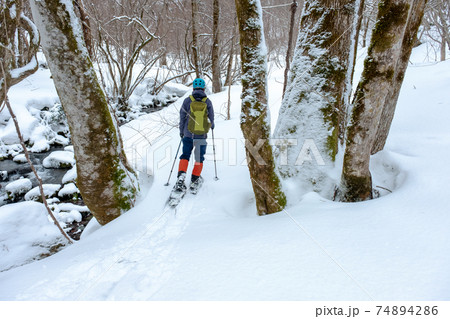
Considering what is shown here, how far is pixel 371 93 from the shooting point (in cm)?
243

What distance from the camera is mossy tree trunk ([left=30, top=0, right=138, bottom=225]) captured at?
276 cm

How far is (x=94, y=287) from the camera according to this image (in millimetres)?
1941

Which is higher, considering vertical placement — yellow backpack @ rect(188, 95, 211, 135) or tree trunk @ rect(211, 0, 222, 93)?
tree trunk @ rect(211, 0, 222, 93)

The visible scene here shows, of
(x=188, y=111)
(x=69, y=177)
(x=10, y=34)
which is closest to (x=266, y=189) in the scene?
(x=188, y=111)

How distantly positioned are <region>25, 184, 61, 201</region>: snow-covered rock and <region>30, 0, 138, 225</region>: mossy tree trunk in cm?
391

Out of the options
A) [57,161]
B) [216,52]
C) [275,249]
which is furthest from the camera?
[216,52]

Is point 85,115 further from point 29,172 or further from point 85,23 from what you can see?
point 29,172

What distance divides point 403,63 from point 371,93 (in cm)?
114

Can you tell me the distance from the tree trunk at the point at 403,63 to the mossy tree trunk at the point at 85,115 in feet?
12.3

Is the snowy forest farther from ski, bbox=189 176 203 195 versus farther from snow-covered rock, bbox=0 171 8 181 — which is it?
snow-covered rock, bbox=0 171 8 181

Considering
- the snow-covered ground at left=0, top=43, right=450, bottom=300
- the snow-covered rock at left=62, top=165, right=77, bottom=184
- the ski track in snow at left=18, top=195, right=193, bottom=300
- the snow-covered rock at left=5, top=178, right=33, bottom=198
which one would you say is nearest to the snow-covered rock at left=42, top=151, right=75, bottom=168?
the snow-covered rock at left=62, top=165, right=77, bottom=184

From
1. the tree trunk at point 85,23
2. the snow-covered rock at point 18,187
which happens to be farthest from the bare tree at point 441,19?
the snow-covered rock at point 18,187

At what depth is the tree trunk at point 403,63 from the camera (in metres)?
2.86

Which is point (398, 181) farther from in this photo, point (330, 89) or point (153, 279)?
point (153, 279)
